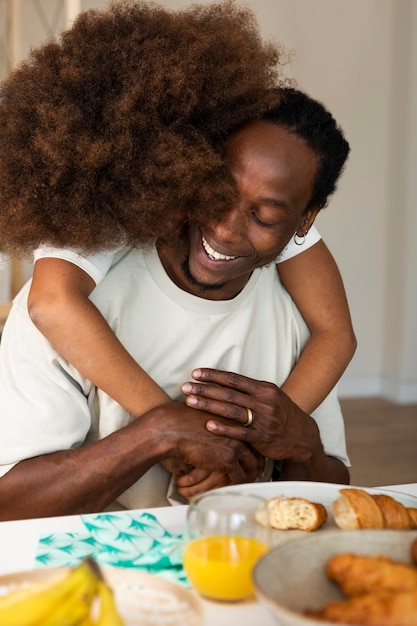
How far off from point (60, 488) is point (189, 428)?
0.22m

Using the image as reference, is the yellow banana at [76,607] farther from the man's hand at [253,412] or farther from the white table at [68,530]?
the man's hand at [253,412]

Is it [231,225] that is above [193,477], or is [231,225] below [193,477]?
above

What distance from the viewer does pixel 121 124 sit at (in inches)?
50.9

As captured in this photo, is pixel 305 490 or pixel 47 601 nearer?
pixel 47 601

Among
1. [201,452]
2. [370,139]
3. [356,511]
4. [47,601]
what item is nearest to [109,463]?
[201,452]

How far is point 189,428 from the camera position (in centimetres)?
132

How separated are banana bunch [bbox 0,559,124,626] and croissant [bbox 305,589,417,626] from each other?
19cm

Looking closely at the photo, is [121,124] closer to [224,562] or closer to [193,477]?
[193,477]

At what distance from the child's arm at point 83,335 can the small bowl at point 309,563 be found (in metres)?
0.59

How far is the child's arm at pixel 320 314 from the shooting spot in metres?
1.54

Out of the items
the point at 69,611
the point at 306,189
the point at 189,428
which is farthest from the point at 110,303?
the point at 69,611

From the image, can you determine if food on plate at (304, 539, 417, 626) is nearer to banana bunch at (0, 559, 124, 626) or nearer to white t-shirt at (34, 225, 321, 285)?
banana bunch at (0, 559, 124, 626)

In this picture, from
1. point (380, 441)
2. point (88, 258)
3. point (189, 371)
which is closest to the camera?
point (88, 258)

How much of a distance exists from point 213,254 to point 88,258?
211 mm
